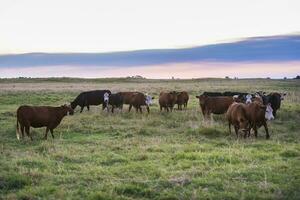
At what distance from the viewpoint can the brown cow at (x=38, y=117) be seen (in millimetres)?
17500

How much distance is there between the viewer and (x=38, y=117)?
58.6 feet

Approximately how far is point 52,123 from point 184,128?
210 inches

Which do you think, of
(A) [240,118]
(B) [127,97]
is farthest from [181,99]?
(A) [240,118]

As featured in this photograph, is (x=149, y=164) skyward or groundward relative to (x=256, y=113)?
groundward

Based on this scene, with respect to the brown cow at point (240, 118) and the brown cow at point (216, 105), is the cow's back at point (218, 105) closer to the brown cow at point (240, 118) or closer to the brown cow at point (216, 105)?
the brown cow at point (216, 105)

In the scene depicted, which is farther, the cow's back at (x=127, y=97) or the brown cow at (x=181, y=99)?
the brown cow at (x=181, y=99)

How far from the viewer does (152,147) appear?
14.9m

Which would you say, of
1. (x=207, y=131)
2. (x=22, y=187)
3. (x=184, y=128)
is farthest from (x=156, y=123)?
(x=22, y=187)

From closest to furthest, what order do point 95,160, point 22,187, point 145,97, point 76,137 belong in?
point 22,187
point 95,160
point 76,137
point 145,97

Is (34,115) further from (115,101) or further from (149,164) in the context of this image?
(115,101)

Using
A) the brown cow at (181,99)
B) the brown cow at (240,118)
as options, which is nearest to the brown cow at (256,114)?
the brown cow at (240,118)

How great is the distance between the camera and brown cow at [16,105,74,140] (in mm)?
17500

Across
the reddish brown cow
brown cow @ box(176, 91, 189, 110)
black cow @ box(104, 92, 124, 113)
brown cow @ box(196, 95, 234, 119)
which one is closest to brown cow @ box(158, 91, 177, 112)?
brown cow @ box(176, 91, 189, 110)

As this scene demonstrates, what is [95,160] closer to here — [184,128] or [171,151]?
[171,151]
